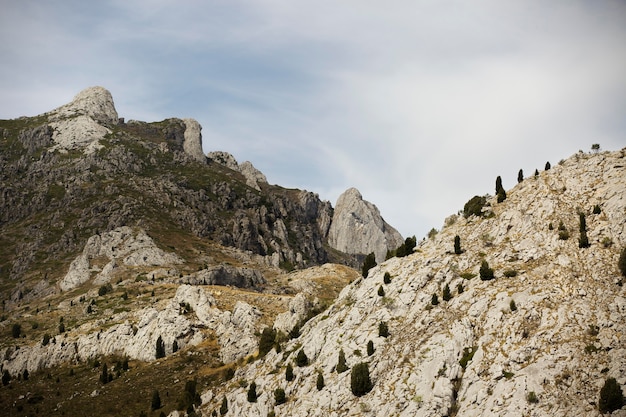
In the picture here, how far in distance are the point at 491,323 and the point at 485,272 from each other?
931 cm

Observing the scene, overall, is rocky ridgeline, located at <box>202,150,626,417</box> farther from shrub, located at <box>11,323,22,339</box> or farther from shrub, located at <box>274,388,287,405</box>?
shrub, located at <box>11,323,22,339</box>

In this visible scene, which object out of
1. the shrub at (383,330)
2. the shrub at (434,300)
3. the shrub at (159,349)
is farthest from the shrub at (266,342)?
the shrub at (434,300)

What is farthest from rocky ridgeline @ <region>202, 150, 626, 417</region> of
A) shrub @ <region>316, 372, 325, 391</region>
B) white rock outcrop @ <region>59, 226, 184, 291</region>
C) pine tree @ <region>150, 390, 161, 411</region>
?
white rock outcrop @ <region>59, 226, 184, 291</region>

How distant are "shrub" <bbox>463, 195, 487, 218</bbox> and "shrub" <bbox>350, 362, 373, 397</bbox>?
34.5 m

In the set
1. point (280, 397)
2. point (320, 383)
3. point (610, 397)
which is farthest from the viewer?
point (280, 397)

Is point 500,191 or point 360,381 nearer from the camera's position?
point 360,381

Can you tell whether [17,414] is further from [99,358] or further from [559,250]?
[559,250]

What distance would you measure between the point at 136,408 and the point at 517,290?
214 ft

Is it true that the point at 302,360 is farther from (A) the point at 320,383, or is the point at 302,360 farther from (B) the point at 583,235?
(B) the point at 583,235


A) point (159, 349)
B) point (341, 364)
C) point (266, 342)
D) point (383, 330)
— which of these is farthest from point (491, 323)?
point (159, 349)

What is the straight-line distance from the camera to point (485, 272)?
7225 centimetres

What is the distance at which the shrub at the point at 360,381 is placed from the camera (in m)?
67.6

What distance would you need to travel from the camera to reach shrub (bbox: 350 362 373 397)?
222ft

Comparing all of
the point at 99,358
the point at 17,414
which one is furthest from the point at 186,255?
the point at 17,414
